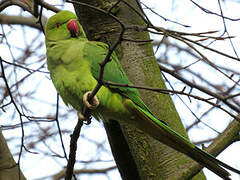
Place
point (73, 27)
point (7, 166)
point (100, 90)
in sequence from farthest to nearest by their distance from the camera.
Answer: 1. point (73, 27)
2. point (7, 166)
3. point (100, 90)

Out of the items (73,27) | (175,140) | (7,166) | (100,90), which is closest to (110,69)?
(100,90)

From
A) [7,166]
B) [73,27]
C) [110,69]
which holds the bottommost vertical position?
[7,166]

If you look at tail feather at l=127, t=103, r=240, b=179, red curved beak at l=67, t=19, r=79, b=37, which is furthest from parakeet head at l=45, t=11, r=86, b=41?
tail feather at l=127, t=103, r=240, b=179

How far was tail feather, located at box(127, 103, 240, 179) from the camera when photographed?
216cm

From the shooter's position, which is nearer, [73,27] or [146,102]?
[146,102]

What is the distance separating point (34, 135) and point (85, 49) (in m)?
2.65

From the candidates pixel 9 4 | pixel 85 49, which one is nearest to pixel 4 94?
pixel 9 4

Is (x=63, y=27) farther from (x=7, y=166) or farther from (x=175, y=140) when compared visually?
(x=175, y=140)

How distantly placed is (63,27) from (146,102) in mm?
963

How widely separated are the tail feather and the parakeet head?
85cm

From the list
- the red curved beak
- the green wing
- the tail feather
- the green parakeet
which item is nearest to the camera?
the tail feather

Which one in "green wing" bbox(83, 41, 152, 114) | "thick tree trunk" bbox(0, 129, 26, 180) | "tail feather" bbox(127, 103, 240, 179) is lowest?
"tail feather" bbox(127, 103, 240, 179)

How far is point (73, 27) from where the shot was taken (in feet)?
9.73

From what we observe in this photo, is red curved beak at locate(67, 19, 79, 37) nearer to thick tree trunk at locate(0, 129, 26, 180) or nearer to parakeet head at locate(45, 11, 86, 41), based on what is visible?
parakeet head at locate(45, 11, 86, 41)
